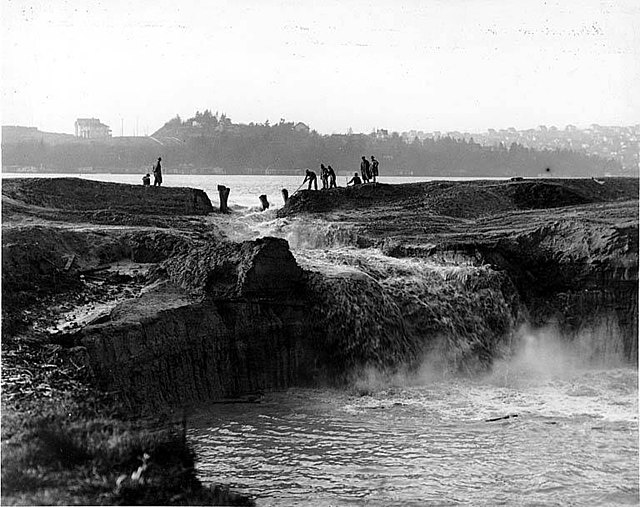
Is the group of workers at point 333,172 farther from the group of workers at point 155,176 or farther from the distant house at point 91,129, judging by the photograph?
the distant house at point 91,129

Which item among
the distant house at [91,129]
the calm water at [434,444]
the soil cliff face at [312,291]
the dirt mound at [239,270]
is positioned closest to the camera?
the calm water at [434,444]

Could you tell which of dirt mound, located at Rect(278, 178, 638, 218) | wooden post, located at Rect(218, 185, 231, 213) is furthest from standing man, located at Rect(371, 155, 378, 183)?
wooden post, located at Rect(218, 185, 231, 213)

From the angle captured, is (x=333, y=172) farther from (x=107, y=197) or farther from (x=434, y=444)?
(x=434, y=444)

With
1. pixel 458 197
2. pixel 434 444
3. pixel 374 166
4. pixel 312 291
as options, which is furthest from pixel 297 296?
pixel 458 197

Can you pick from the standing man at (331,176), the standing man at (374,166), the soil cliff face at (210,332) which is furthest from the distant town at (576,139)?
the soil cliff face at (210,332)

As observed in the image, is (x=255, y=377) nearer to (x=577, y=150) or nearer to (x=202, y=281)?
(x=202, y=281)

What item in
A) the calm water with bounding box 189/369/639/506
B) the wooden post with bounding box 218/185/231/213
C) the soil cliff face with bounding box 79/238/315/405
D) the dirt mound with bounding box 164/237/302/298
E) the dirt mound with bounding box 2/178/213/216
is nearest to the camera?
the calm water with bounding box 189/369/639/506

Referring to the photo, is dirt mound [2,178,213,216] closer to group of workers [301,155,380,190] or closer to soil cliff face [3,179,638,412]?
soil cliff face [3,179,638,412]
